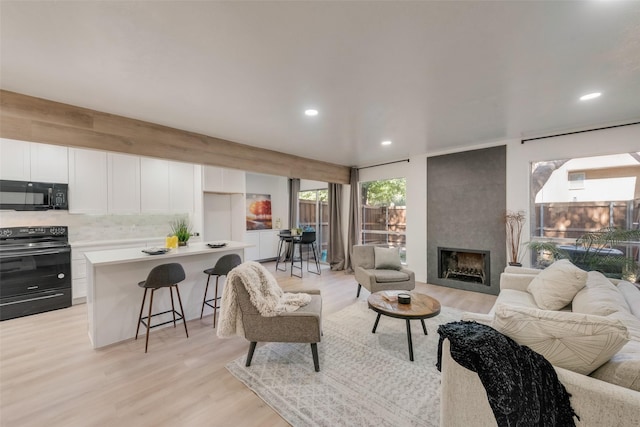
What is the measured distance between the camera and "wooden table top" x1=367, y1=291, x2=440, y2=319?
2.33 metres

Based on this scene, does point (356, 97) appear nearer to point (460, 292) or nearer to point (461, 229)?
point (461, 229)

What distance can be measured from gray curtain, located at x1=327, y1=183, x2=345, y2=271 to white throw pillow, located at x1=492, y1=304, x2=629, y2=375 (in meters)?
4.94

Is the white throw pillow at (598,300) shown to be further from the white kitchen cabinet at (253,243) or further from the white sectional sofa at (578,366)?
the white kitchen cabinet at (253,243)

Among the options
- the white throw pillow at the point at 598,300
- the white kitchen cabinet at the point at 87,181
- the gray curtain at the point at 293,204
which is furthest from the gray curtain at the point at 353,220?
the white kitchen cabinet at the point at 87,181

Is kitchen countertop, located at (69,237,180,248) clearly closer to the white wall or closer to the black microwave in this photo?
the black microwave

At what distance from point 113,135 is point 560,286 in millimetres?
4627

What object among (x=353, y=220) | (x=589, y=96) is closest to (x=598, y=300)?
(x=589, y=96)

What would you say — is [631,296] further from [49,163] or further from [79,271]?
[49,163]

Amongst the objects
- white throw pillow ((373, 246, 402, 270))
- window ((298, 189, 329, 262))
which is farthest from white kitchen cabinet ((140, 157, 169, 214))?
white throw pillow ((373, 246, 402, 270))

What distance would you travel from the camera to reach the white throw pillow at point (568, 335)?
113 centimetres

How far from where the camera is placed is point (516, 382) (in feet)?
3.59

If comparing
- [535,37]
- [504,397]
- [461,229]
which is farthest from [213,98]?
[461,229]

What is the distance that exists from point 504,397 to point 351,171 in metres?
5.24

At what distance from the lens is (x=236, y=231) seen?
5.91 metres
